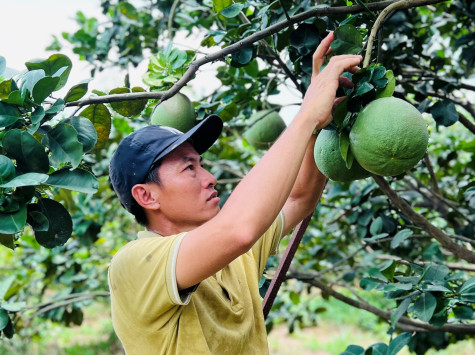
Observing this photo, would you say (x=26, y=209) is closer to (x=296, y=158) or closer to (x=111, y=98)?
(x=111, y=98)

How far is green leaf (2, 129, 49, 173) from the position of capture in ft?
3.65

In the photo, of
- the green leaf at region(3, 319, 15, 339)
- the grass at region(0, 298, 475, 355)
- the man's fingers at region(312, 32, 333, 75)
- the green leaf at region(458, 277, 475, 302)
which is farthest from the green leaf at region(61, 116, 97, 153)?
the grass at region(0, 298, 475, 355)

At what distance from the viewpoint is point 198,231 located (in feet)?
3.88

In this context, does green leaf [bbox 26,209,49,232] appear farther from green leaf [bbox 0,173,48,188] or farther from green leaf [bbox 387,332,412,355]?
green leaf [bbox 387,332,412,355]

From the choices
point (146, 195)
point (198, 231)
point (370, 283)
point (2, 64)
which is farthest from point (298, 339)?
point (2, 64)

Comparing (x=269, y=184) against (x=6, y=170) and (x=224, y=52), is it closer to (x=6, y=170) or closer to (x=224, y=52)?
(x=224, y=52)

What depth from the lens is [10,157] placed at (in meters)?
1.15

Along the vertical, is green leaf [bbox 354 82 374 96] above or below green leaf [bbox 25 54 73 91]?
below

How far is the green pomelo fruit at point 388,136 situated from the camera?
3.71 ft

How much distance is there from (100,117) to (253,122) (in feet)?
2.16

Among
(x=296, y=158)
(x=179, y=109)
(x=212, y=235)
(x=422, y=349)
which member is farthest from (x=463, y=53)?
(x=212, y=235)

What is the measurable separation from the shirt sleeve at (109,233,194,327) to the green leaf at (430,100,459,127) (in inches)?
45.1

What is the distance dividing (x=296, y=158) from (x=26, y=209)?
0.58 metres

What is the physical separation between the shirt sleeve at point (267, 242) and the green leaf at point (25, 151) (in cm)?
79
